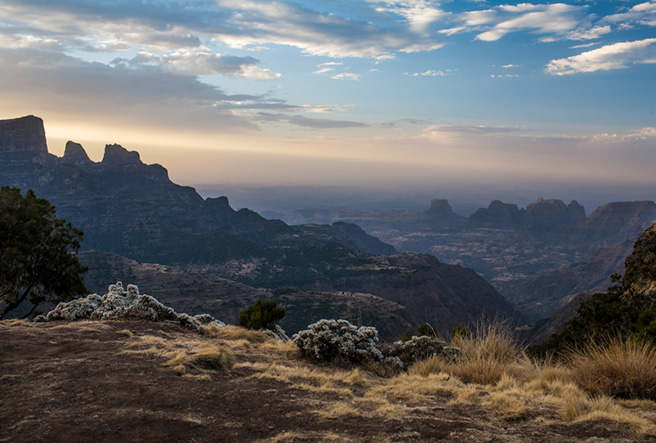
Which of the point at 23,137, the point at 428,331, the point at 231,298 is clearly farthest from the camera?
the point at 23,137

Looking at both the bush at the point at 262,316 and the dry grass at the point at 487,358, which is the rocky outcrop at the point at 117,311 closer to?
the bush at the point at 262,316

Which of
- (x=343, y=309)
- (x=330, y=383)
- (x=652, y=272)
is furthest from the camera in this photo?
(x=343, y=309)

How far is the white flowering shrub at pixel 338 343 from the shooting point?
10.9 meters

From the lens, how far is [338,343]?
11.1 metres

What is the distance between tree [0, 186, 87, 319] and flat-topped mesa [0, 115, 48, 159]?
211 meters

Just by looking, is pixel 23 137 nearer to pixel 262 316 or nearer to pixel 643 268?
pixel 262 316

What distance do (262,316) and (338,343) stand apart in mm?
10381

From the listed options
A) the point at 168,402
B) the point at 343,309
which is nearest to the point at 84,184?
the point at 343,309

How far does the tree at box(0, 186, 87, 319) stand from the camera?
19531 mm

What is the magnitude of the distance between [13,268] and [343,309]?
203 feet

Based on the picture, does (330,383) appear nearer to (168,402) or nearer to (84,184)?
(168,402)

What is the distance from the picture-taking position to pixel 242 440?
5340mm

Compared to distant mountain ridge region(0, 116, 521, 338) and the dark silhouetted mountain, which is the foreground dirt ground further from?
distant mountain ridge region(0, 116, 521, 338)

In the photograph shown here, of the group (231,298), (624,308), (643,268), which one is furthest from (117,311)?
(231,298)
